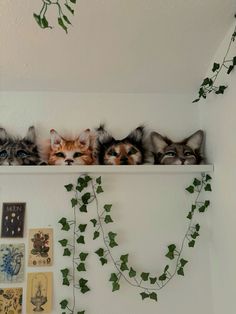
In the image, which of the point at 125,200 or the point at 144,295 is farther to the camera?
the point at 125,200

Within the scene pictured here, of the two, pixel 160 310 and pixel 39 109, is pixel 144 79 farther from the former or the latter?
pixel 160 310

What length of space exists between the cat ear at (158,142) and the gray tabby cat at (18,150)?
61 cm

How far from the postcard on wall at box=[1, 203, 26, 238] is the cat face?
0.28 meters

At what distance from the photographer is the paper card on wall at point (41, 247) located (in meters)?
1.53

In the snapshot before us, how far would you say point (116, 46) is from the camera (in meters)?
1.46

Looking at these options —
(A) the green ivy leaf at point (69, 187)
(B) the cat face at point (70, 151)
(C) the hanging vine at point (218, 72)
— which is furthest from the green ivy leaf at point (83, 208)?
(C) the hanging vine at point (218, 72)

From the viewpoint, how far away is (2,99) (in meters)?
1.70

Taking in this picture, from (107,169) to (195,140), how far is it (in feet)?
1.65


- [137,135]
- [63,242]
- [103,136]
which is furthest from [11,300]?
[137,135]

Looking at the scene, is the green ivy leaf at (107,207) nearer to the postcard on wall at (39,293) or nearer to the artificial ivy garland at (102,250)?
the artificial ivy garland at (102,250)

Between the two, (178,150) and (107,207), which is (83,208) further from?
(178,150)

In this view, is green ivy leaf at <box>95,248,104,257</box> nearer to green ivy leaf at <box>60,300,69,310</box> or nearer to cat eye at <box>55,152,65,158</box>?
green ivy leaf at <box>60,300,69,310</box>

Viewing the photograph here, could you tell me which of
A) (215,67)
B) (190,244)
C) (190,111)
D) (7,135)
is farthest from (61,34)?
Answer: (190,244)

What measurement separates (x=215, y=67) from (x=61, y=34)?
0.71 meters
